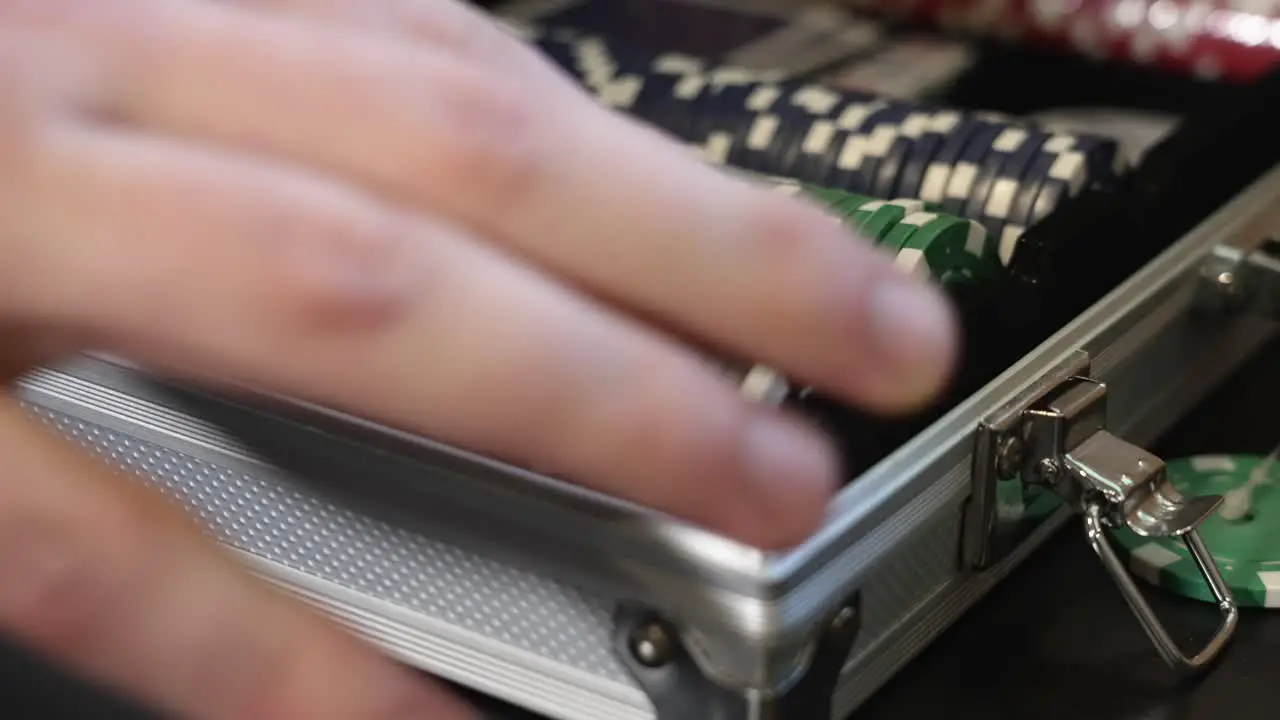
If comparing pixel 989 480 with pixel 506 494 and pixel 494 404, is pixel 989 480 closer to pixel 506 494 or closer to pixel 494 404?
pixel 506 494

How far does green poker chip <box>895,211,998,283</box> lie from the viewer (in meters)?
0.75

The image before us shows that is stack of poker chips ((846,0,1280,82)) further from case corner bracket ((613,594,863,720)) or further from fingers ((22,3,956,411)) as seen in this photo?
fingers ((22,3,956,411))

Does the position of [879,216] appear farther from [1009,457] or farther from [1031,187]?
[1031,187]

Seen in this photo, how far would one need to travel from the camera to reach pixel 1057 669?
732 mm

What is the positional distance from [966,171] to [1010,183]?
0.03 m

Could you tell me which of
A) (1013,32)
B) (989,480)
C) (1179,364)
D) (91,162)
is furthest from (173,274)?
(1013,32)

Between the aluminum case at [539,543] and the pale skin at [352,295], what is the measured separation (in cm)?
14

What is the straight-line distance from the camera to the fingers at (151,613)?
1.37ft

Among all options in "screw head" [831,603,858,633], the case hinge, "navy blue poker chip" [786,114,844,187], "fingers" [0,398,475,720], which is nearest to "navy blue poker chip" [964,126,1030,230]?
"navy blue poker chip" [786,114,844,187]

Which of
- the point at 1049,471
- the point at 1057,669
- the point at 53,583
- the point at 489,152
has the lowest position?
the point at 1057,669

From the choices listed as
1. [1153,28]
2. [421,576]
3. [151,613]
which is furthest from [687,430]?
[1153,28]

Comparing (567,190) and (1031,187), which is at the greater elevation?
(567,190)

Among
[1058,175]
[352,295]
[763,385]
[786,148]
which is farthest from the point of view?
[786,148]

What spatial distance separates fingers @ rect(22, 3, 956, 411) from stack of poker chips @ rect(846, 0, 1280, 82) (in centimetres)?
102
